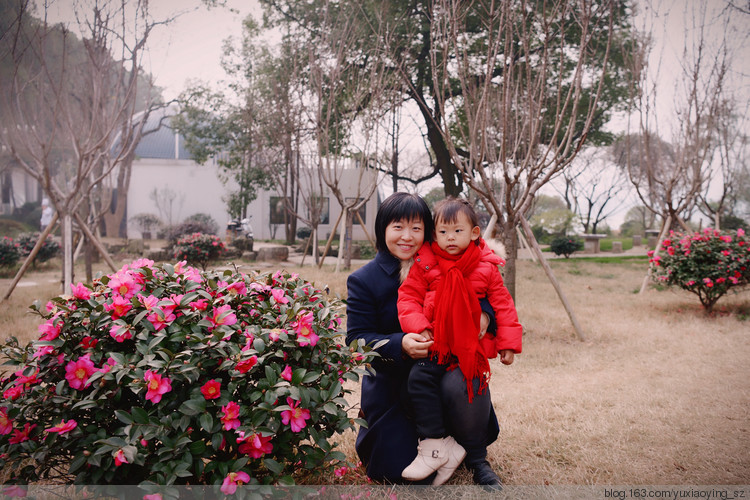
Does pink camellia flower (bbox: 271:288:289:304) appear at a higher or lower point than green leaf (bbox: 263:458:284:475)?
higher

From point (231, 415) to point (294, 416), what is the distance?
0.20 m

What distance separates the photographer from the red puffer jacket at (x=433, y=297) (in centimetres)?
188

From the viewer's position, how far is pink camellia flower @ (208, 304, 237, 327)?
158 cm

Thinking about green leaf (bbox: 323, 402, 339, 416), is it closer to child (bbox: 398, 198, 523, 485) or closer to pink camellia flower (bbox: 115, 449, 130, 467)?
child (bbox: 398, 198, 523, 485)

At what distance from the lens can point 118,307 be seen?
1.55 m

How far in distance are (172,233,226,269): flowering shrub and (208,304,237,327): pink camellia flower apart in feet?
24.9

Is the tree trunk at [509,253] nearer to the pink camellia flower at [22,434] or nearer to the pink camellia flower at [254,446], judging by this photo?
the pink camellia flower at [254,446]

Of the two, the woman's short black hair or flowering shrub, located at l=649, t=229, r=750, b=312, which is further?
flowering shrub, located at l=649, t=229, r=750, b=312

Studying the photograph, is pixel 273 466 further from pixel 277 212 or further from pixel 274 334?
pixel 277 212

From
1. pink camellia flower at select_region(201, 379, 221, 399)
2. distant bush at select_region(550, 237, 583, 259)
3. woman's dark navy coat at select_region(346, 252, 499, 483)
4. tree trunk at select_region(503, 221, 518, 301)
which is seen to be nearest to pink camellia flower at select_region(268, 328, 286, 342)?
pink camellia flower at select_region(201, 379, 221, 399)

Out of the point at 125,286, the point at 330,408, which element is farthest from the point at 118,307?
the point at 330,408

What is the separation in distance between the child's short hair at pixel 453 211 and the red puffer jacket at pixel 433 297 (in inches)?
6.2

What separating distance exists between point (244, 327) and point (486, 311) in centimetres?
100

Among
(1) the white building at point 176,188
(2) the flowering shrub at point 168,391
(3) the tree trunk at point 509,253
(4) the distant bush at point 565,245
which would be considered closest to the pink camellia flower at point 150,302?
(2) the flowering shrub at point 168,391
